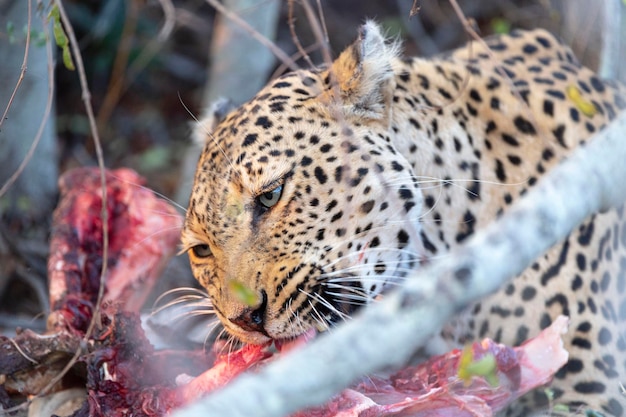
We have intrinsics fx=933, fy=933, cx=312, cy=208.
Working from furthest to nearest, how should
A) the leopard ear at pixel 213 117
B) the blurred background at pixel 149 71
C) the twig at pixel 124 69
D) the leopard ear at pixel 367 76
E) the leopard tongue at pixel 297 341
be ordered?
the twig at pixel 124 69 < the blurred background at pixel 149 71 < the leopard ear at pixel 213 117 < the leopard ear at pixel 367 76 < the leopard tongue at pixel 297 341

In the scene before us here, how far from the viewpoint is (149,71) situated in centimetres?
893

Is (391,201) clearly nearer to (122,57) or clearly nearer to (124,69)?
(122,57)

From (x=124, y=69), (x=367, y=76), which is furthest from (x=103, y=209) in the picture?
(x=124, y=69)

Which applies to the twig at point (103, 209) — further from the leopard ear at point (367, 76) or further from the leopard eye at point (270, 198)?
the leopard ear at point (367, 76)

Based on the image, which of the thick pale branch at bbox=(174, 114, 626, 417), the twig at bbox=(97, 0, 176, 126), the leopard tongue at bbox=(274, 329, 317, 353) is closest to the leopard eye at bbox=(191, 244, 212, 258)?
the leopard tongue at bbox=(274, 329, 317, 353)

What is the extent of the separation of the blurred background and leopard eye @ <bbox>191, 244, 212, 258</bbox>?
39.4 inches

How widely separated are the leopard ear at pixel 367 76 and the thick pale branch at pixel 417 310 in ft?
6.15

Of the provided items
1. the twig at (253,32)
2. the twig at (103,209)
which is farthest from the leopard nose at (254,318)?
the twig at (253,32)

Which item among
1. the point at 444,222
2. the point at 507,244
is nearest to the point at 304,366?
the point at 507,244

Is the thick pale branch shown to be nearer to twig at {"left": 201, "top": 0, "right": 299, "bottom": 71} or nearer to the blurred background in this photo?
twig at {"left": 201, "top": 0, "right": 299, "bottom": 71}

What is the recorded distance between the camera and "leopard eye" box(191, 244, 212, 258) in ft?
13.2

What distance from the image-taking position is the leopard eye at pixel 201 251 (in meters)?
4.04

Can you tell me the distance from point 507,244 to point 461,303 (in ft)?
0.54

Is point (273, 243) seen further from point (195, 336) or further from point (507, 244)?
point (507, 244)
